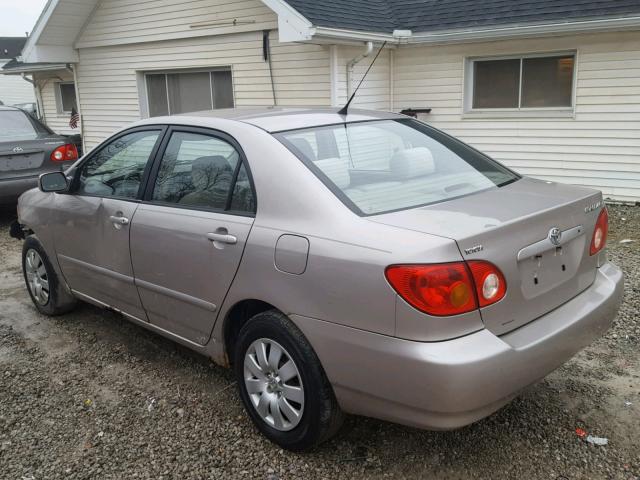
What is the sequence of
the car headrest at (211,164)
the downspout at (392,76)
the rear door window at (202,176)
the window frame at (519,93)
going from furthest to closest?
the downspout at (392,76), the window frame at (519,93), the car headrest at (211,164), the rear door window at (202,176)

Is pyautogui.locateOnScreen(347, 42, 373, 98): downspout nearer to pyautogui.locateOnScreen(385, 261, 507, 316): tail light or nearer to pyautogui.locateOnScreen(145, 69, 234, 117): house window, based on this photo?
pyautogui.locateOnScreen(145, 69, 234, 117): house window

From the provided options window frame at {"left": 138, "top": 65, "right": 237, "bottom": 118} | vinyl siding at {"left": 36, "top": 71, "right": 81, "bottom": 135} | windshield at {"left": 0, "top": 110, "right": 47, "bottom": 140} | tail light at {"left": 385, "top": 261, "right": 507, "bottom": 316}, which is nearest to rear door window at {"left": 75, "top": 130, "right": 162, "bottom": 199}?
tail light at {"left": 385, "top": 261, "right": 507, "bottom": 316}

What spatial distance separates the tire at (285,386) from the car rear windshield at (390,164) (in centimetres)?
68

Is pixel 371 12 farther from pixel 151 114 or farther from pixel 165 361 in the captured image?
pixel 165 361

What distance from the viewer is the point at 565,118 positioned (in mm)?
9250

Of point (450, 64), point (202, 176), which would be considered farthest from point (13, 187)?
point (450, 64)

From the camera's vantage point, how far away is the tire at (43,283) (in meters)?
4.85

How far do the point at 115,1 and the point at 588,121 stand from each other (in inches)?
364

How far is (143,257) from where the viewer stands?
12.1ft

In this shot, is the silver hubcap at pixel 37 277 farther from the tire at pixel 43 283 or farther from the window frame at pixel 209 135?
the window frame at pixel 209 135

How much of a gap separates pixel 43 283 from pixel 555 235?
394cm

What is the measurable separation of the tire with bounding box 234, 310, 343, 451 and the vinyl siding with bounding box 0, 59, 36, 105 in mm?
34791

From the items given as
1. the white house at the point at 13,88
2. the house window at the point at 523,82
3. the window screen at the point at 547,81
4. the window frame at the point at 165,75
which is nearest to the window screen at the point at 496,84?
the house window at the point at 523,82

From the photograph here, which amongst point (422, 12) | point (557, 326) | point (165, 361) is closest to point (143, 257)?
point (165, 361)
